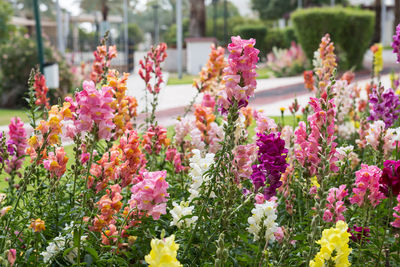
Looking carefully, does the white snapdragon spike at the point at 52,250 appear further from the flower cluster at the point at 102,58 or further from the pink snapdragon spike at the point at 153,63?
the pink snapdragon spike at the point at 153,63

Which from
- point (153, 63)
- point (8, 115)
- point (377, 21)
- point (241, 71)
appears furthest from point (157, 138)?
point (377, 21)

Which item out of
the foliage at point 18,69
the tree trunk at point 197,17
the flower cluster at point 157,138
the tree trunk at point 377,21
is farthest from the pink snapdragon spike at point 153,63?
the tree trunk at point 377,21

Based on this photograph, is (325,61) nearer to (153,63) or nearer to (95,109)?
(153,63)

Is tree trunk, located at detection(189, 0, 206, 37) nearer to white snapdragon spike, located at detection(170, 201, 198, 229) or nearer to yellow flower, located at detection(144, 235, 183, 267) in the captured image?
white snapdragon spike, located at detection(170, 201, 198, 229)

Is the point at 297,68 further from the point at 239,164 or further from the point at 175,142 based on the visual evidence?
the point at 239,164

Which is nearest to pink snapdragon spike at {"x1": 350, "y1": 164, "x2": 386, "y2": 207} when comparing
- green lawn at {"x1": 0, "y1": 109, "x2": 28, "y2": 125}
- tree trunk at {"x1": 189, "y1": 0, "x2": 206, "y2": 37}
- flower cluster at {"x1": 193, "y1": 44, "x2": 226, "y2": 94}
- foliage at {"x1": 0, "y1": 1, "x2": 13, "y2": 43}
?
flower cluster at {"x1": 193, "y1": 44, "x2": 226, "y2": 94}

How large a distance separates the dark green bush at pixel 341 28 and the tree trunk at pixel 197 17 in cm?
1040

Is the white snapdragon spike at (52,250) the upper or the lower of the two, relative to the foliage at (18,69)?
lower

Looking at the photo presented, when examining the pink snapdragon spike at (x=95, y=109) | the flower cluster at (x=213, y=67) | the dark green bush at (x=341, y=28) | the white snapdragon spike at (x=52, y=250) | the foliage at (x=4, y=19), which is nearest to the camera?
the pink snapdragon spike at (x=95, y=109)

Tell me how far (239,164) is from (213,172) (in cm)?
39

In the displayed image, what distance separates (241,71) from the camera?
2.31m

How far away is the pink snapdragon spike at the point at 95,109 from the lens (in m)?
2.03

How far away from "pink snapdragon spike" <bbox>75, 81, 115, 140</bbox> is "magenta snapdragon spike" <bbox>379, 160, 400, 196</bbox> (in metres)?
1.21

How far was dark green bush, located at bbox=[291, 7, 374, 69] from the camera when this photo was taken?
17344 millimetres
